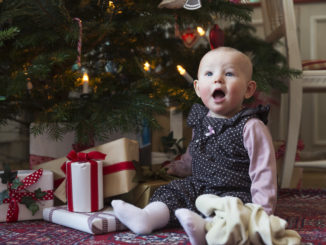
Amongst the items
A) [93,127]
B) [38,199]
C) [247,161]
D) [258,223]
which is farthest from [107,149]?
[258,223]

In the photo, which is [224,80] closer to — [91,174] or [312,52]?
[91,174]

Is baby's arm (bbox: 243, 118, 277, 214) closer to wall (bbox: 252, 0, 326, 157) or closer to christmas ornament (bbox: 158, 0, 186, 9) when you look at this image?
christmas ornament (bbox: 158, 0, 186, 9)

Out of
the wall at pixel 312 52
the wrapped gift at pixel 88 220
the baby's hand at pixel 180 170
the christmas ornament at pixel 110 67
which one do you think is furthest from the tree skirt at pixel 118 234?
the wall at pixel 312 52

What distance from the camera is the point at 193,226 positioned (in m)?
0.83

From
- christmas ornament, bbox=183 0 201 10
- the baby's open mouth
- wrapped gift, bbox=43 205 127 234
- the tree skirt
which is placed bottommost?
the tree skirt

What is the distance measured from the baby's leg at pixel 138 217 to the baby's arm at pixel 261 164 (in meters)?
0.22

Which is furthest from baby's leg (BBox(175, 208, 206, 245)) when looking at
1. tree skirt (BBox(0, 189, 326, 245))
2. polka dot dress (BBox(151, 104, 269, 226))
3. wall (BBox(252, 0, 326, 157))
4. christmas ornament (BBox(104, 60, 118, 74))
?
wall (BBox(252, 0, 326, 157))

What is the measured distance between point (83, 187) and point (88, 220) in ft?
0.34

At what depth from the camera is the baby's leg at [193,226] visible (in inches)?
32.7

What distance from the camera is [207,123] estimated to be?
1.09 m

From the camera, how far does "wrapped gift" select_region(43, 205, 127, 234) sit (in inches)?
37.9

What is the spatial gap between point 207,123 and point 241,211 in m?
0.30

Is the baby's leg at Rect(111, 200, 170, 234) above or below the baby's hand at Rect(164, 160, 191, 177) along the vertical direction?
below

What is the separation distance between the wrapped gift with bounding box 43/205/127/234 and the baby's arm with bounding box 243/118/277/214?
1.02ft
